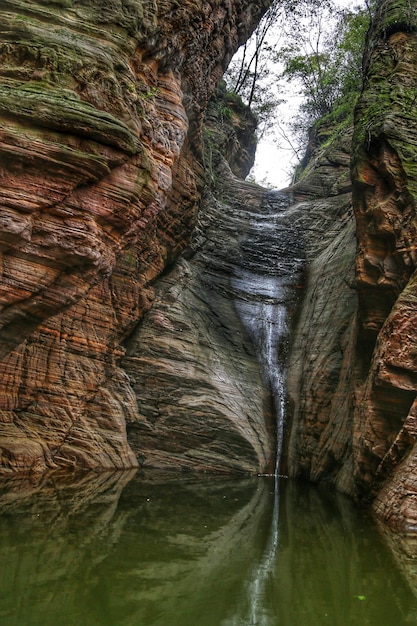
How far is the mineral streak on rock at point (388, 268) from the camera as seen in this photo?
33.1 feet

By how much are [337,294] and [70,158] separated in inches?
397

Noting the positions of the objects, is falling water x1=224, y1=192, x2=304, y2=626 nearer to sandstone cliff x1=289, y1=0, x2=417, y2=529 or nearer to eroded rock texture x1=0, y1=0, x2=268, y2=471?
sandstone cliff x1=289, y1=0, x2=417, y2=529

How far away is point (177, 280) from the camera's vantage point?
57.7ft

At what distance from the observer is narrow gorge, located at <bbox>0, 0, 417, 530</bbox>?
9.76 metres

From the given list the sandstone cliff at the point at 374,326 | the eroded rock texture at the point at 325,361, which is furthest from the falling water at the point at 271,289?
the sandstone cliff at the point at 374,326

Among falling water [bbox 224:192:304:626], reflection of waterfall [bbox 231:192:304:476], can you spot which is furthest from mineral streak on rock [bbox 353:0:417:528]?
reflection of waterfall [bbox 231:192:304:476]

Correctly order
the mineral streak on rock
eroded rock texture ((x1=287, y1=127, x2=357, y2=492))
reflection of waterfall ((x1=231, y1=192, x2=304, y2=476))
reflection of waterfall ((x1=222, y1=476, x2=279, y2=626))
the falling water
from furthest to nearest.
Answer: reflection of waterfall ((x1=231, y1=192, x2=304, y2=476))
the falling water
eroded rock texture ((x1=287, y1=127, x2=357, y2=492))
the mineral streak on rock
reflection of waterfall ((x1=222, y1=476, x2=279, y2=626))

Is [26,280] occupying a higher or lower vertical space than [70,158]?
lower

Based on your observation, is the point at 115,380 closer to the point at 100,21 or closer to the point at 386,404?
the point at 386,404

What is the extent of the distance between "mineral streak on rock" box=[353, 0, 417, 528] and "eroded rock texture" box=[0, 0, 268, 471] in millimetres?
5058

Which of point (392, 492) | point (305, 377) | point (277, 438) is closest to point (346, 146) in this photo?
point (305, 377)

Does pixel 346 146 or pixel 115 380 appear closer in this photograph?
pixel 115 380

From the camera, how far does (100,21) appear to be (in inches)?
454

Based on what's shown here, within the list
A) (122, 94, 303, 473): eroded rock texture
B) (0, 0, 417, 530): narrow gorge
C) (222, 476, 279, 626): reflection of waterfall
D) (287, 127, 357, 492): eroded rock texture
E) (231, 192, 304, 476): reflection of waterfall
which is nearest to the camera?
(222, 476, 279, 626): reflection of waterfall
